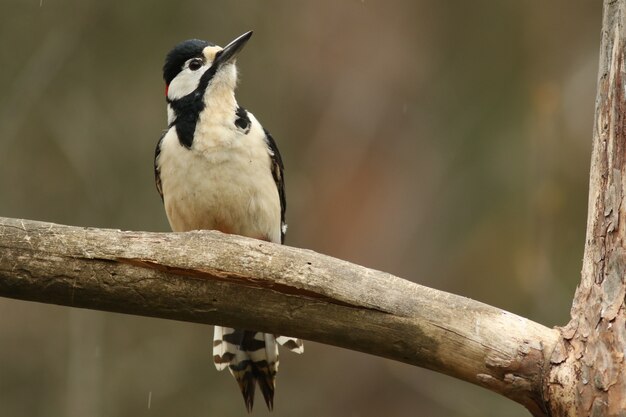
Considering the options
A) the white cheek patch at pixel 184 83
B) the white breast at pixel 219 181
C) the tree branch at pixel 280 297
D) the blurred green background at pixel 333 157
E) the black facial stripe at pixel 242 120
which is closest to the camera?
the tree branch at pixel 280 297

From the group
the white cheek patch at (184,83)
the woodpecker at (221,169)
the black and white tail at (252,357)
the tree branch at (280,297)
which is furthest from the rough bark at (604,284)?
the white cheek patch at (184,83)

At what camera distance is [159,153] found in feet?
16.1

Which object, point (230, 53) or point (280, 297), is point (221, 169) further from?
point (280, 297)

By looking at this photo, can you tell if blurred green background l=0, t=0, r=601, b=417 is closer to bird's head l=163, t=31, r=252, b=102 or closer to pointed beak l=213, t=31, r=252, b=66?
bird's head l=163, t=31, r=252, b=102

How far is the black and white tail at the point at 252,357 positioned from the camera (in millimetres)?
4973

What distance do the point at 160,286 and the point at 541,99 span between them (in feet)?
17.7

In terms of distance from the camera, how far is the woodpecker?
15.4 feet

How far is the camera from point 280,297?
357cm

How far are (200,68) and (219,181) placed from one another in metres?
0.61

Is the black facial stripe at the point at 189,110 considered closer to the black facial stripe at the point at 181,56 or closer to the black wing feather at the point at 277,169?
the black facial stripe at the point at 181,56

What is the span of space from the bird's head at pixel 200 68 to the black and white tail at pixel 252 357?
3.77 ft

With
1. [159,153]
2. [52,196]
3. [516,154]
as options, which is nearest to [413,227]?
[516,154]

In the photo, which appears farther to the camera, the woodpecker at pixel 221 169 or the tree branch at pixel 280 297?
the woodpecker at pixel 221 169

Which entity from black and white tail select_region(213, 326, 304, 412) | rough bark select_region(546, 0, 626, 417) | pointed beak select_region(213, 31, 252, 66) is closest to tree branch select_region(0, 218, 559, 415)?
rough bark select_region(546, 0, 626, 417)
